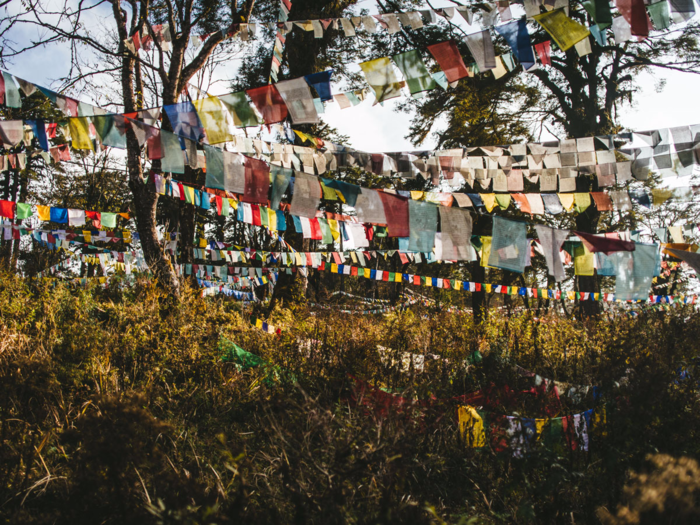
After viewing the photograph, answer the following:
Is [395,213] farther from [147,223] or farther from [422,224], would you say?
[147,223]

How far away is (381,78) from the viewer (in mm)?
4840

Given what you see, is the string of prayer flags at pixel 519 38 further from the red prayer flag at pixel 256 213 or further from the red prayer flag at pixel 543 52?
the red prayer flag at pixel 256 213

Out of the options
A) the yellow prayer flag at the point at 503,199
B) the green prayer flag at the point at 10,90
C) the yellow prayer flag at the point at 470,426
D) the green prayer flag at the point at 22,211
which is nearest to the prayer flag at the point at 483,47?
the yellow prayer flag at the point at 503,199

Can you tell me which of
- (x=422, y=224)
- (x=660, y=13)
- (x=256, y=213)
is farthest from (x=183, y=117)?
(x=660, y=13)

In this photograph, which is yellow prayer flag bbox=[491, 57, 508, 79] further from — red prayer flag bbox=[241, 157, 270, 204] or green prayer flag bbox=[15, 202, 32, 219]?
green prayer flag bbox=[15, 202, 32, 219]

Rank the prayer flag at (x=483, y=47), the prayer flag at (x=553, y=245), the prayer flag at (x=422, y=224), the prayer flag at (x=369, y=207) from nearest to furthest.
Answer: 1. the prayer flag at (x=483, y=47)
2. the prayer flag at (x=369, y=207)
3. the prayer flag at (x=422, y=224)
4. the prayer flag at (x=553, y=245)

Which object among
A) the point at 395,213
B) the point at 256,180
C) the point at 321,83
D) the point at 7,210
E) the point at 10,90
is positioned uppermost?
the point at 321,83

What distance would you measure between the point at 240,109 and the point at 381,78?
5.66ft

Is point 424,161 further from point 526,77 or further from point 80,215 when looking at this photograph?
point 526,77

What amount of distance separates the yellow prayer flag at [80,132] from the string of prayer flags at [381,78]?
3.21 metres

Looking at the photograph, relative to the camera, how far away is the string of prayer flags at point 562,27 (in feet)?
14.0

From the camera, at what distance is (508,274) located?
26766 mm

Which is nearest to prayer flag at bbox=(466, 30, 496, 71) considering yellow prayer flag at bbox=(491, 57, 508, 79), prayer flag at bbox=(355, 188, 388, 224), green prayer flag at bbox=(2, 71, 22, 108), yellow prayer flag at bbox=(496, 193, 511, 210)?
yellow prayer flag at bbox=(491, 57, 508, 79)

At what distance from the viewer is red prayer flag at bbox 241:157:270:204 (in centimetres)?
486
